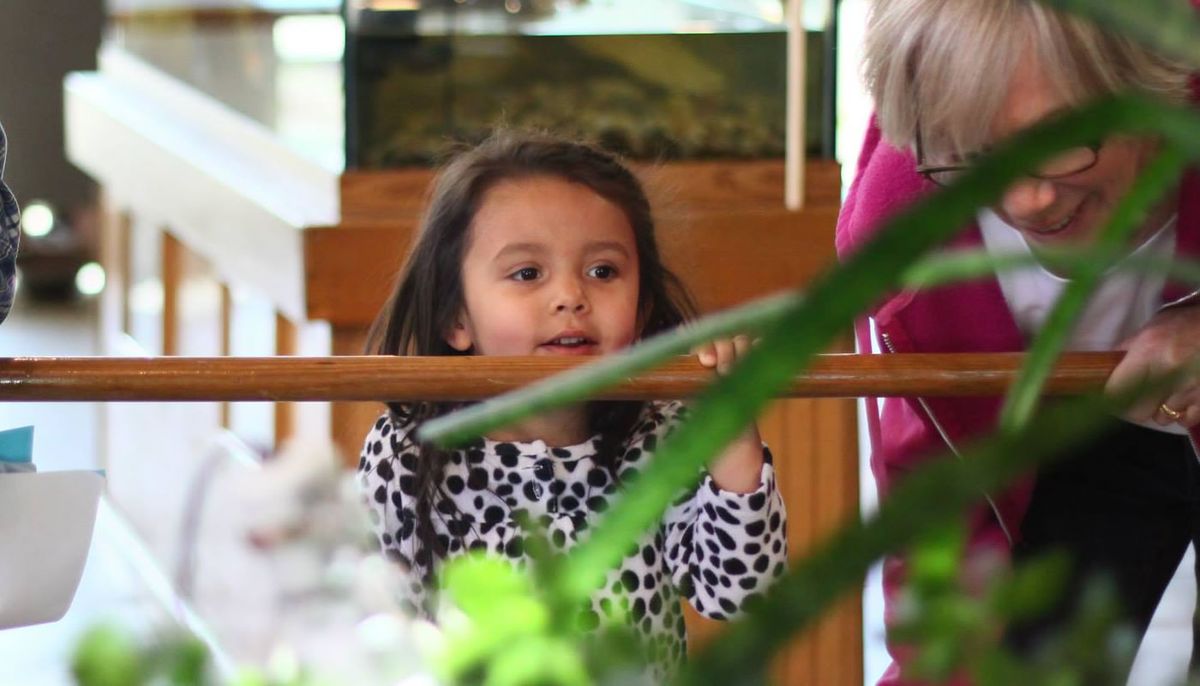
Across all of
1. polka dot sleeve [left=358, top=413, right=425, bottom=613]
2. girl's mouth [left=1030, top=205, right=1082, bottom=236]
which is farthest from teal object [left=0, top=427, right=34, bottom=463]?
girl's mouth [left=1030, top=205, right=1082, bottom=236]

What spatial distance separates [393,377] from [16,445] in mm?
389

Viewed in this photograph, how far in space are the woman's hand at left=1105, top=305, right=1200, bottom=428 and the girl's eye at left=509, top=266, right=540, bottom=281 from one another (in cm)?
54

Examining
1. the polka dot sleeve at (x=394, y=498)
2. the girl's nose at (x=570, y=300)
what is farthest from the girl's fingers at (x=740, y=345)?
the polka dot sleeve at (x=394, y=498)

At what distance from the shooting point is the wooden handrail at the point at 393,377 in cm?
116

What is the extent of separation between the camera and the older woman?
1312mm

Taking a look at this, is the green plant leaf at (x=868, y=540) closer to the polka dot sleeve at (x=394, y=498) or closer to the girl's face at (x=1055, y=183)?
the girl's face at (x=1055, y=183)

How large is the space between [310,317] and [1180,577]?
1959 millimetres

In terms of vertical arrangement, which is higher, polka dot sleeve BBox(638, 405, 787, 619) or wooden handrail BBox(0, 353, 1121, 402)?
wooden handrail BBox(0, 353, 1121, 402)

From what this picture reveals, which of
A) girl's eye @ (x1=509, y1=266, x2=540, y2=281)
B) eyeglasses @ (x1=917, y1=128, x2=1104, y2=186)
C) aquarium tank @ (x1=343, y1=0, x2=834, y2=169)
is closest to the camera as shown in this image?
eyeglasses @ (x1=917, y1=128, x2=1104, y2=186)

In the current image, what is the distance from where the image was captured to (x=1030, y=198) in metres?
1.31

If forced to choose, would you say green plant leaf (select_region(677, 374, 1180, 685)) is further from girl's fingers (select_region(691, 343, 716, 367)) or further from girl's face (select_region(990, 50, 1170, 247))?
girl's face (select_region(990, 50, 1170, 247))

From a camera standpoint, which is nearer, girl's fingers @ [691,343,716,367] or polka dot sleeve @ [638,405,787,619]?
girl's fingers @ [691,343,716,367]

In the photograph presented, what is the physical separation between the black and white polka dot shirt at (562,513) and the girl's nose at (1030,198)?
13.4 inches

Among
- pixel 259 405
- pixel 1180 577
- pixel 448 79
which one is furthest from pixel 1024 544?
pixel 1180 577
